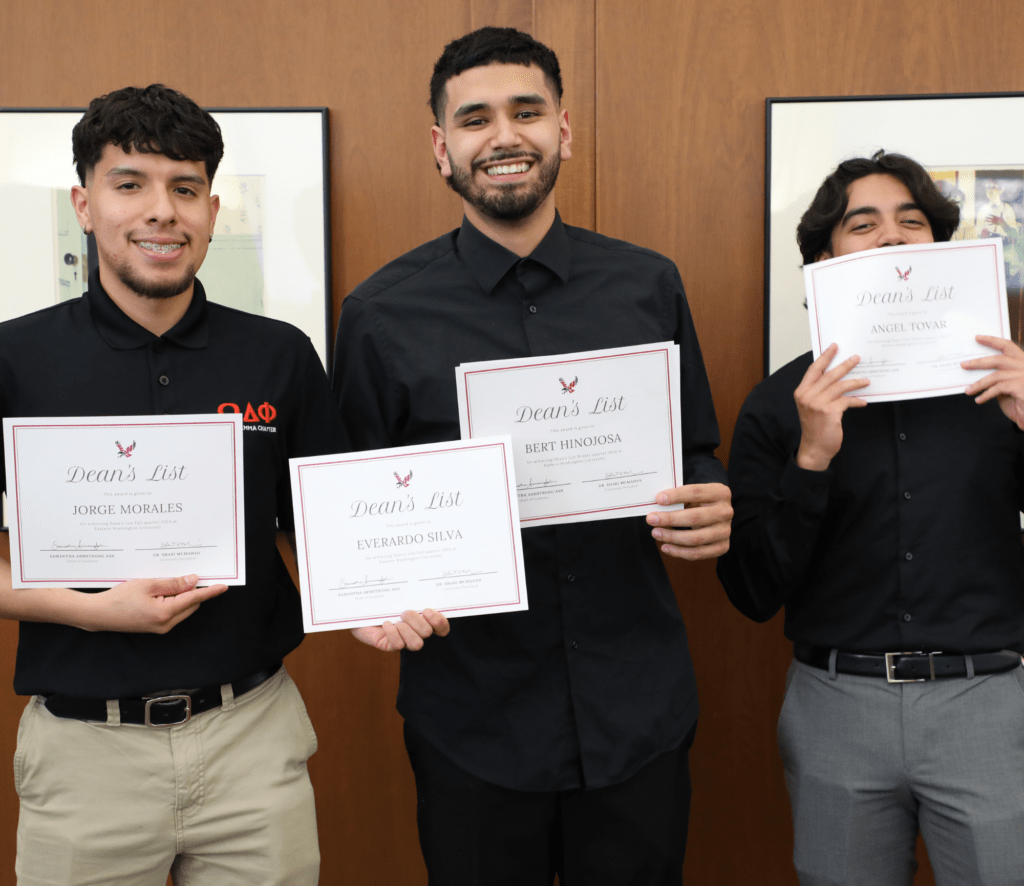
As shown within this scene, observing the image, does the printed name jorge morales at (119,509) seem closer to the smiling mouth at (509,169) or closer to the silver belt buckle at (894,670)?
the smiling mouth at (509,169)

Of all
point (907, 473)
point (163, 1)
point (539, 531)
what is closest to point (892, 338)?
point (907, 473)

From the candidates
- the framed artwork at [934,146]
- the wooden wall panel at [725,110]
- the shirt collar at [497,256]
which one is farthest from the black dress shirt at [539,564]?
the framed artwork at [934,146]

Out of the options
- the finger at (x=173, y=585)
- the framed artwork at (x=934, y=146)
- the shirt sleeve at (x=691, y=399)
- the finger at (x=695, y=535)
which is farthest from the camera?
the framed artwork at (x=934, y=146)

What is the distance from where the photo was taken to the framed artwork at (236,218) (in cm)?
208

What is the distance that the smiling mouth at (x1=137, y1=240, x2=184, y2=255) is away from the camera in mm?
1325

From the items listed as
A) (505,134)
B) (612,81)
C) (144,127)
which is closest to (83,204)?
(144,127)

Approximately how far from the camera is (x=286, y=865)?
4.46ft

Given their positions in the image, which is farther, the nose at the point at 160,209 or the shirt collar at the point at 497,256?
the shirt collar at the point at 497,256

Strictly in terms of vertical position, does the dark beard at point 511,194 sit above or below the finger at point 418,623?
above

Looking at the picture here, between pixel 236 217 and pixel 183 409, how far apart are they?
94 cm

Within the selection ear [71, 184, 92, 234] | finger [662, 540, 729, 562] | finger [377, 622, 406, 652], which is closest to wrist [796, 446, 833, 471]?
finger [662, 540, 729, 562]

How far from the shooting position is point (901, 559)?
60.2 inches

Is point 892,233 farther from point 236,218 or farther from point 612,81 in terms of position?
point 236,218
